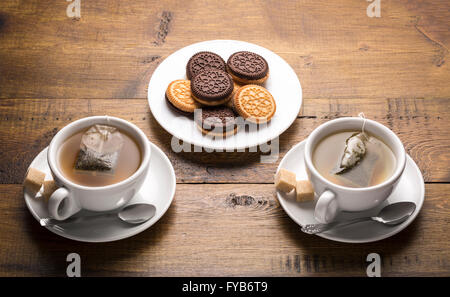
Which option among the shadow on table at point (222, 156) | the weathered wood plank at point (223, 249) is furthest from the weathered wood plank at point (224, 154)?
the weathered wood plank at point (223, 249)

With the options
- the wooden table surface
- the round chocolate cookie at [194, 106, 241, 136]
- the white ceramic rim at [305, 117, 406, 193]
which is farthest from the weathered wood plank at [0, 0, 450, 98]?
the white ceramic rim at [305, 117, 406, 193]

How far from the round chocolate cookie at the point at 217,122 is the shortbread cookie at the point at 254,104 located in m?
0.03

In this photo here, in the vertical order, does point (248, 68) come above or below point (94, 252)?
above

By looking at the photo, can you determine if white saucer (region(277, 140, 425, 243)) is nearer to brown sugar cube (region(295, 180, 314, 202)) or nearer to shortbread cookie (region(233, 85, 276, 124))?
brown sugar cube (region(295, 180, 314, 202))

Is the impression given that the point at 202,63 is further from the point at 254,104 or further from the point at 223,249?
the point at 223,249

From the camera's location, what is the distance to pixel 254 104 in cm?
131

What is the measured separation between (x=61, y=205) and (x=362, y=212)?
0.66 meters

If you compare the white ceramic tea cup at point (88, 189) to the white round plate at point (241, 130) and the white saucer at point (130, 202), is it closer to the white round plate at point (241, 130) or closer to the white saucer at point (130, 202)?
the white saucer at point (130, 202)

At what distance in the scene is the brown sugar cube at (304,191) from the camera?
111 cm

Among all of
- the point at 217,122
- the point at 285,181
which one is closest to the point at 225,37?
the point at 217,122


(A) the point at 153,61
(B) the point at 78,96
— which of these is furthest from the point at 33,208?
(A) the point at 153,61

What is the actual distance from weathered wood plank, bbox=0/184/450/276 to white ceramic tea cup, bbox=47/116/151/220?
0.10m

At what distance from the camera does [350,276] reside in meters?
1.06

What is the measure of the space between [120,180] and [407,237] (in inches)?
26.0
